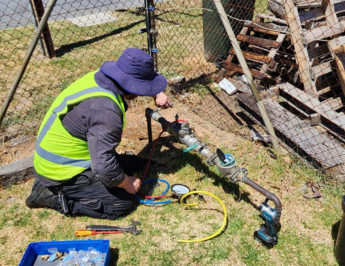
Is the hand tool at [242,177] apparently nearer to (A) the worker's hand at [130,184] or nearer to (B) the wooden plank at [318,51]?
(A) the worker's hand at [130,184]

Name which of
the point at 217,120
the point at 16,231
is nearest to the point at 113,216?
the point at 16,231

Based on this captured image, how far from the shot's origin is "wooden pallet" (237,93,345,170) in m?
3.34

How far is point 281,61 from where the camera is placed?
5.11 m

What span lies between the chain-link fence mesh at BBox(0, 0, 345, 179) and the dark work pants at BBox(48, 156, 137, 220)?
1474 millimetres

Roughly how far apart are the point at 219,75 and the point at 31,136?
10.1ft

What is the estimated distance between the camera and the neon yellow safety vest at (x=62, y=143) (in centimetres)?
246

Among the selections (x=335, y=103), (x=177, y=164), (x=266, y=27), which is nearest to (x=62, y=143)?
(x=177, y=164)

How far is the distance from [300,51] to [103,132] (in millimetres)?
3186

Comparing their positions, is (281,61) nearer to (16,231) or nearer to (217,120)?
(217,120)

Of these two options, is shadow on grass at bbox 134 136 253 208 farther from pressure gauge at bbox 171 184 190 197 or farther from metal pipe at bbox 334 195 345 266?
metal pipe at bbox 334 195 345 266

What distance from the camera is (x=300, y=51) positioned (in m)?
4.40

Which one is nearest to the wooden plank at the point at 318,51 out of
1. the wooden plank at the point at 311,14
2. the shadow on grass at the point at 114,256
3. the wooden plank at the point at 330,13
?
the wooden plank at the point at 330,13

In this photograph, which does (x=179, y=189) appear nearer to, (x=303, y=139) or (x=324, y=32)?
(x=303, y=139)

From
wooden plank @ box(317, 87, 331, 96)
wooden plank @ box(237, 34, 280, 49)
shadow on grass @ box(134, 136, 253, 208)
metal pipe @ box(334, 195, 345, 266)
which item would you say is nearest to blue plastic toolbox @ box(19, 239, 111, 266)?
shadow on grass @ box(134, 136, 253, 208)
